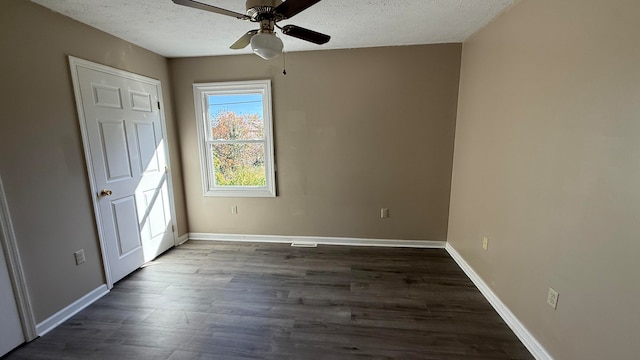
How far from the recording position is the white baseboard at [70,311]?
1923 millimetres

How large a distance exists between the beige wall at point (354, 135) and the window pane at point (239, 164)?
24 centimetres

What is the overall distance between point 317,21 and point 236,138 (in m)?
1.80

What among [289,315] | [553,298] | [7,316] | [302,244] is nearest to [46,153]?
[7,316]

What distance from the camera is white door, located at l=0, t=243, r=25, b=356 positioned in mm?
1710

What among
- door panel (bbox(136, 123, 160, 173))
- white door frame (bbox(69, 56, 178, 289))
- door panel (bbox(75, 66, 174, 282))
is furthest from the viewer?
door panel (bbox(136, 123, 160, 173))

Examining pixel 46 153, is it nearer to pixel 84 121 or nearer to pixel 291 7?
pixel 84 121

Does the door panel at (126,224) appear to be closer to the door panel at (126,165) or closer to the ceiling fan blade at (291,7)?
the door panel at (126,165)

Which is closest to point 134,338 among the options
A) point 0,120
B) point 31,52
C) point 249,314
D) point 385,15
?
point 249,314

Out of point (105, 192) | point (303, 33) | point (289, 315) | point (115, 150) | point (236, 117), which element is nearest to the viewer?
point (303, 33)

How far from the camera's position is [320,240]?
3.45 meters

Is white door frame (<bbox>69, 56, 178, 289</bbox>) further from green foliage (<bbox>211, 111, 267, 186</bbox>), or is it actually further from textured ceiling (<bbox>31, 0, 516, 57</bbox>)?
green foliage (<bbox>211, 111, 267, 186</bbox>)

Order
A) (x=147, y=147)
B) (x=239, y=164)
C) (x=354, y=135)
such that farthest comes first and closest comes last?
(x=239, y=164)
(x=354, y=135)
(x=147, y=147)

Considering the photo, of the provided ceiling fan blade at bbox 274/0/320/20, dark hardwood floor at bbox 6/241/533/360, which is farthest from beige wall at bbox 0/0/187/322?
ceiling fan blade at bbox 274/0/320/20

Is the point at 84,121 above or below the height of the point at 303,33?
below
